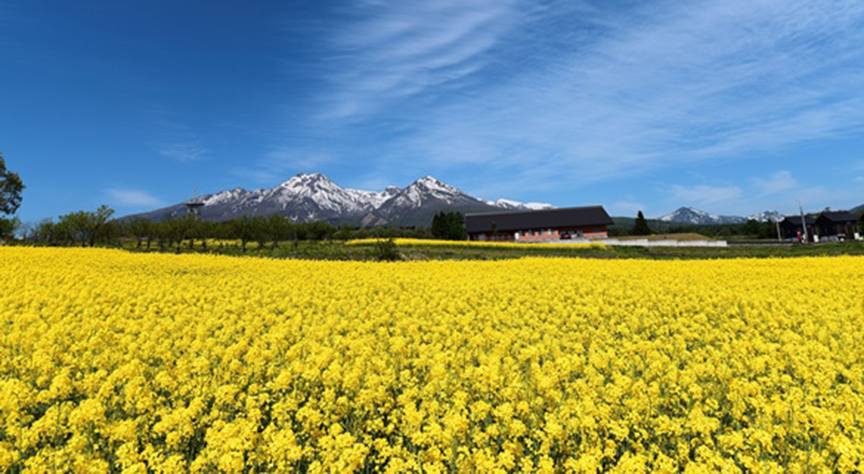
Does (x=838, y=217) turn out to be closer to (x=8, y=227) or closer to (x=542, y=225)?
(x=542, y=225)

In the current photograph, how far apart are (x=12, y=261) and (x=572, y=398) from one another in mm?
31499

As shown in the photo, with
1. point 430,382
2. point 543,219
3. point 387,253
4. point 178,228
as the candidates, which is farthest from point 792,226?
point 178,228

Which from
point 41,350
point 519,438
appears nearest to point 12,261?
point 41,350

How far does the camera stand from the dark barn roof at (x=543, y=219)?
90312 millimetres

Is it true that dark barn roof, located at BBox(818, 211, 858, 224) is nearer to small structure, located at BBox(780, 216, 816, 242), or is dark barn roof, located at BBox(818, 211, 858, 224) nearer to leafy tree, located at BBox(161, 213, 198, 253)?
small structure, located at BBox(780, 216, 816, 242)

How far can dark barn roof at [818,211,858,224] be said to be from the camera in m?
92.1

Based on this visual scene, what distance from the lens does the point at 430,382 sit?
6445mm

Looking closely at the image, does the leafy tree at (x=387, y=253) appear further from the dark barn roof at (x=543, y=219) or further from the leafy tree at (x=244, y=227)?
the dark barn roof at (x=543, y=219)

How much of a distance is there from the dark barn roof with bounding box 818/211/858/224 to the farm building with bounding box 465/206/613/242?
52.3 m

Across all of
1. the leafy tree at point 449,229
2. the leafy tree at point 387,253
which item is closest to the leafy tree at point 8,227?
the leafy tree at point 387,253

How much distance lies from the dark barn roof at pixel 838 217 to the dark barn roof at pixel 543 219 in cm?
5191

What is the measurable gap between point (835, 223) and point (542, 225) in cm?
6707

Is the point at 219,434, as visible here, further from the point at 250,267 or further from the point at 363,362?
the point at 250,267

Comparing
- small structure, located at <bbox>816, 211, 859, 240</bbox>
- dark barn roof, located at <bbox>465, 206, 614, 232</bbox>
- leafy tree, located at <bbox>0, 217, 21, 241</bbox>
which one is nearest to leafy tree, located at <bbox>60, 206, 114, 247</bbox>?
leafy tree, located at <bbox>0, 217, 21, 241</bbox>
